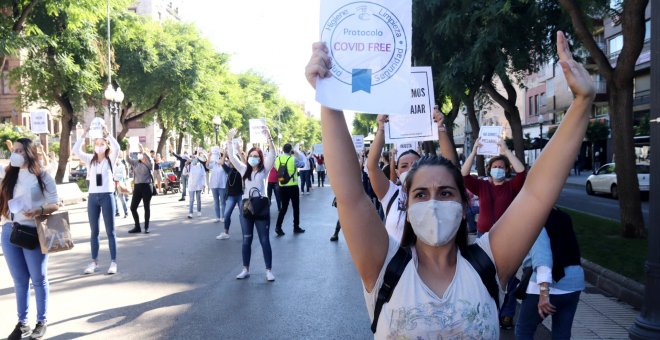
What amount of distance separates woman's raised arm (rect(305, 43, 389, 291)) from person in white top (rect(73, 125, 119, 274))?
7.20 m

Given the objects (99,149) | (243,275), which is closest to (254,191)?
Answer: (243,275)

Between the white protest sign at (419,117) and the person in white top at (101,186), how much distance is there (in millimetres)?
4587

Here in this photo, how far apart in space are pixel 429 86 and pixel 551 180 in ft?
13.4

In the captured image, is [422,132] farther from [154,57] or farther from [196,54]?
[196,54]

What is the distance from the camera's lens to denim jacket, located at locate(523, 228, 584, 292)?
4.05 meters

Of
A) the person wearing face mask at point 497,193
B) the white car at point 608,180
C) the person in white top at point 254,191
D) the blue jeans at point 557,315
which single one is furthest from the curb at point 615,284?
the white car at point 608,180

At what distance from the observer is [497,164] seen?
6.01 m

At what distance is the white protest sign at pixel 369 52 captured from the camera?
7.22ft

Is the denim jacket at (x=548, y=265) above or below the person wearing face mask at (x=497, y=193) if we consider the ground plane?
below

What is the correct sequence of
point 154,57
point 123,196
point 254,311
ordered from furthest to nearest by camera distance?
point 154,57 < point 123,196 < point 254,311

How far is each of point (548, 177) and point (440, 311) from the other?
0.64m

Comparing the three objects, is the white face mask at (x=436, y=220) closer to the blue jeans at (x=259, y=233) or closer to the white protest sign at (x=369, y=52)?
the white protest sign at (x=369, y=52)

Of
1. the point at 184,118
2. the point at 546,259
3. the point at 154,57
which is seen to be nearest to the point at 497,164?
the point at 546,259

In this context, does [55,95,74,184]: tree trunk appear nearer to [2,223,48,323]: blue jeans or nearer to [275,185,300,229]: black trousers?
[275,185,300,229]: black trousers
